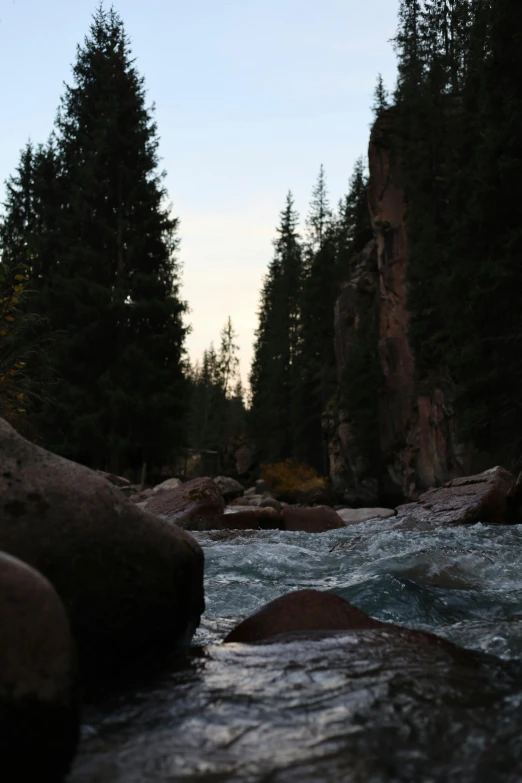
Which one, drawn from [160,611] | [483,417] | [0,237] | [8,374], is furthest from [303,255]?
[160,611]

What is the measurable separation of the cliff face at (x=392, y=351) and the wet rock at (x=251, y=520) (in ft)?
56.0

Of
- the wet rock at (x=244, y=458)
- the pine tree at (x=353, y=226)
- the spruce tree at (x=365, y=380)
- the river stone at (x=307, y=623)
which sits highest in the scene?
the pine tree at (x=353, y=226)

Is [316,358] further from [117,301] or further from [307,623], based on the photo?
[307,623]

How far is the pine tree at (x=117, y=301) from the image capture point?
22.8 meters

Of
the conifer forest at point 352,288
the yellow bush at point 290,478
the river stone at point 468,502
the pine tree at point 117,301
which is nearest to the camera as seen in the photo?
the river stone at point 468,502

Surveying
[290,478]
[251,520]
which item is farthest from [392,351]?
[251,520]

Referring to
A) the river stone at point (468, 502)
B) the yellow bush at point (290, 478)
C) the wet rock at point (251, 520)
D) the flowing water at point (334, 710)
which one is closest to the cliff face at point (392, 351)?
the yellow bush at point (290, 478)

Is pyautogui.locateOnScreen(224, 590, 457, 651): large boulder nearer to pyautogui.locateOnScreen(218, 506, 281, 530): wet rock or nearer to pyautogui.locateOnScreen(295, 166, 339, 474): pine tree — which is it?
pyautogui.locateOnScreen(218, 506, 281, 530): wet rock

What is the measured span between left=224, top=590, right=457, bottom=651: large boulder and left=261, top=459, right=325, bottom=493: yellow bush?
3116cm

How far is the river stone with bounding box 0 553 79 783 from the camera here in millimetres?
1913

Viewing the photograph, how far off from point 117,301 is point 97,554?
68.4ft

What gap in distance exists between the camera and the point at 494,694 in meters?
2.73

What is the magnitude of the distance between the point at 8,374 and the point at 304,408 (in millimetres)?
35799

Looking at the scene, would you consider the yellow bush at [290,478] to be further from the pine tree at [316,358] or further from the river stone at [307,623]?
the river stone at [307,623]
